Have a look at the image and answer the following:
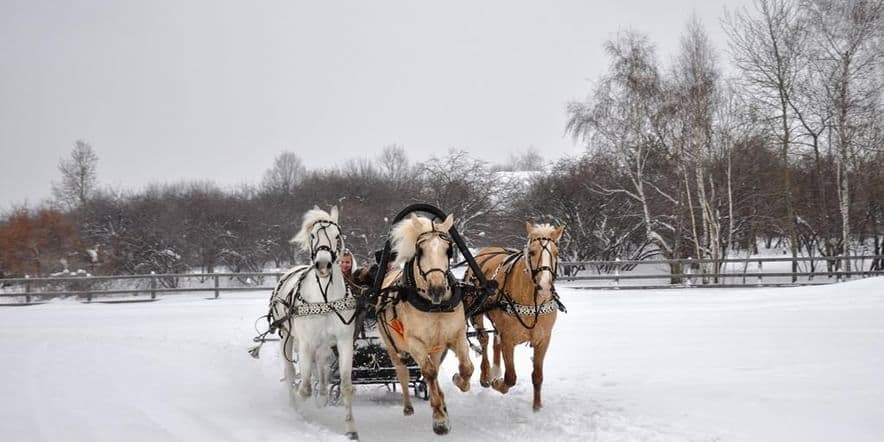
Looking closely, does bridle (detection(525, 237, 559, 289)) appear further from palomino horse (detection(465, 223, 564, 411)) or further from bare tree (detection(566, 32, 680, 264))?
bare tree (detection(566, 32, 680, 264))

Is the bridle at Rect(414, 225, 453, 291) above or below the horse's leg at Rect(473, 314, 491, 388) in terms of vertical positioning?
above

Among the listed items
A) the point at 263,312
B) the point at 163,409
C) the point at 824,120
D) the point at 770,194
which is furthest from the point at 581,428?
the point at 770,194

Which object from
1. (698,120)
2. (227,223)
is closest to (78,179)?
(227,223)

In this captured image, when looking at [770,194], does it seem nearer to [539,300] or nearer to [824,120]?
[824,120]

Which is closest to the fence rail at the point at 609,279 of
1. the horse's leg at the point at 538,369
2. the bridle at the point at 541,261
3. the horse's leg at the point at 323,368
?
the horse's leg at the point at 538,369

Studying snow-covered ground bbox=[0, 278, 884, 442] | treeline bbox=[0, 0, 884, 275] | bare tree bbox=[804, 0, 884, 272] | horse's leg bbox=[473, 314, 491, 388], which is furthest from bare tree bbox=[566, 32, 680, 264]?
horse's leg bbox=[473, 314, 491, 388]

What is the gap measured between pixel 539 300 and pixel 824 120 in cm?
2054

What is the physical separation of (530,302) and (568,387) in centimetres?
207

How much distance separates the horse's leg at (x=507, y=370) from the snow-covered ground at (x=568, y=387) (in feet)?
0.95

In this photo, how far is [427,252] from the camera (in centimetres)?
670

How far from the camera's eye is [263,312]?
754 inches

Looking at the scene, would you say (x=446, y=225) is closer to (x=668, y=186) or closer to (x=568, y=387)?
(x=568, y=387)

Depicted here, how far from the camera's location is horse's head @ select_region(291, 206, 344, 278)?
693 cm

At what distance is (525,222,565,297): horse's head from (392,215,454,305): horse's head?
3.11ft
